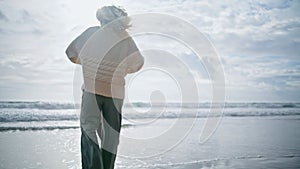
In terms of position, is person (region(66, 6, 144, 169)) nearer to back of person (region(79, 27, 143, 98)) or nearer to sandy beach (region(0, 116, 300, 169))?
back of person (region(79, 27, 143, 98))

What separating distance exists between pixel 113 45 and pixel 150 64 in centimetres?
64

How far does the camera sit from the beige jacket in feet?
7.47

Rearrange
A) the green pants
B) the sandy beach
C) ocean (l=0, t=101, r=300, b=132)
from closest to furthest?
the green pants, the sandy beach, ocean (l=0, t=101, r=300, b=132)

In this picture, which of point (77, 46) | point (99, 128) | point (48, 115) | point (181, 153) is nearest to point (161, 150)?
point (181, 153)

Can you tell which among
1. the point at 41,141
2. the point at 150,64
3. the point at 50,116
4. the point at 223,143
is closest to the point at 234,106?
the point at 50,116

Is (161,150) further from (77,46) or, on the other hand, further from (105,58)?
(77,46)

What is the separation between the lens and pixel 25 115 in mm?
9094

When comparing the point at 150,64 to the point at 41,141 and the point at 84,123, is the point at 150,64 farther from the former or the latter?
the point at 41,141

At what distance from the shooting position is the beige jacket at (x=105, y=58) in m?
2.28

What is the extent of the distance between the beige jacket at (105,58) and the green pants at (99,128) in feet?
0.21

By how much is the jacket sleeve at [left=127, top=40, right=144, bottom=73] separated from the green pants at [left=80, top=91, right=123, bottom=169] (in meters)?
0.25

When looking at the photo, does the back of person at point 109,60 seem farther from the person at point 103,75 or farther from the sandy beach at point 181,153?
the sandy beach at point 181,153

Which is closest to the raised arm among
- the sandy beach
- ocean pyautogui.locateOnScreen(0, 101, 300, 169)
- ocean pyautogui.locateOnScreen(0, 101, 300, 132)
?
ocean pyautogui.locateOnScreen(0, 101, 300, 169)

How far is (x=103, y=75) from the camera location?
2.29 meters
